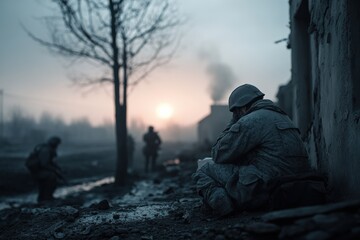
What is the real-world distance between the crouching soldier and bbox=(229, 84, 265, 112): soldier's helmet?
0.12 metres

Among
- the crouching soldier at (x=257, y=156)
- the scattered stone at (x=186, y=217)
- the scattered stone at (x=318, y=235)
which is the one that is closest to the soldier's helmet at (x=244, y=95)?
the crouching soldier at (x=257, y=156)

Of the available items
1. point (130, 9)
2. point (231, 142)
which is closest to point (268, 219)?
point (231, 142)

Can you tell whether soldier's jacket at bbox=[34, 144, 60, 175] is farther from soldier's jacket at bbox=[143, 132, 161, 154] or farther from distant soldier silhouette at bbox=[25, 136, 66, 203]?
soldier's jacket at bbox=[143, 132, 161, 154]

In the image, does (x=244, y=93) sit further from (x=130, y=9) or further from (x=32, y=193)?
(x=32, y=193)

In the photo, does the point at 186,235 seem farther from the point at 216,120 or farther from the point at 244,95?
the point at 216,120

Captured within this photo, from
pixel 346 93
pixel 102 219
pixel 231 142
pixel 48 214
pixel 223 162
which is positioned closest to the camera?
pixel 346 93

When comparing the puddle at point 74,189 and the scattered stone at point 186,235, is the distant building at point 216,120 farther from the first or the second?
the scattered stone at point 186,235

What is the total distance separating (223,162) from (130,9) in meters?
7.64

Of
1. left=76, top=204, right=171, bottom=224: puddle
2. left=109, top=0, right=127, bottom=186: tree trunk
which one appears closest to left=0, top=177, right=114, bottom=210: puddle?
left=109, top=0, right=127, bottom=186: tree trunk

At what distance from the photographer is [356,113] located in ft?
9.04

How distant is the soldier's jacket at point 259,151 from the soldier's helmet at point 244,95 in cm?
18

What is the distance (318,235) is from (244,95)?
1.79 m

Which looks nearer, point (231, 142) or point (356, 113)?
point (356, 113)

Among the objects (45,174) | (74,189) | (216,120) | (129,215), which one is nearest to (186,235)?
(129,215)
